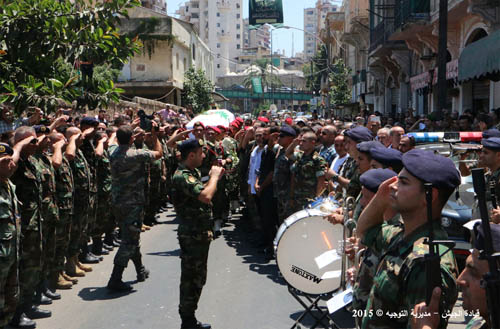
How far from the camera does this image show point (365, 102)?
42.9 metres

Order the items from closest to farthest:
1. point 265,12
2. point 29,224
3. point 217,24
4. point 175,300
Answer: point 29,224
point 175,300
point 265,12
point 217,24

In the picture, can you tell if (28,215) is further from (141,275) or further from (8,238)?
(141,275)

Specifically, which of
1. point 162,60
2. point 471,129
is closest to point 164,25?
point 162,60

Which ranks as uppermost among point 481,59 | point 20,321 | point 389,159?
point 481,59

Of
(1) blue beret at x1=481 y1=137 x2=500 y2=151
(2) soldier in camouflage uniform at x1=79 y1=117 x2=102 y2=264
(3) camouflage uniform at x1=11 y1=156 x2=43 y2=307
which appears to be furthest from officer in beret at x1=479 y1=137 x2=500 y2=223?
(2) soldier in camouflage uniform at x1=79 y1=117 x2=102 y2=264

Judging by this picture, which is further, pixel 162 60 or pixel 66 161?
pixel 162 60

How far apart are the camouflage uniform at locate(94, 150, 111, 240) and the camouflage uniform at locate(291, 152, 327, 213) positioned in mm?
2894

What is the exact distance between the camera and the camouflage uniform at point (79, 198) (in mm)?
7816

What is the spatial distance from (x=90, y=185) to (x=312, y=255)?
4046 millimetres

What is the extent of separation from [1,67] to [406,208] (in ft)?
18.4

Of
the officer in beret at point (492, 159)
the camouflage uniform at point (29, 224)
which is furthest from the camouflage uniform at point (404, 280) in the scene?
the camouflage uniform at point (29, 224)

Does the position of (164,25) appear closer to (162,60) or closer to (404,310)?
(162,60)

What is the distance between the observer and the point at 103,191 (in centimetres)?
919

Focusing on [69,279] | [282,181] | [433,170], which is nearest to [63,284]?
[69,279]
